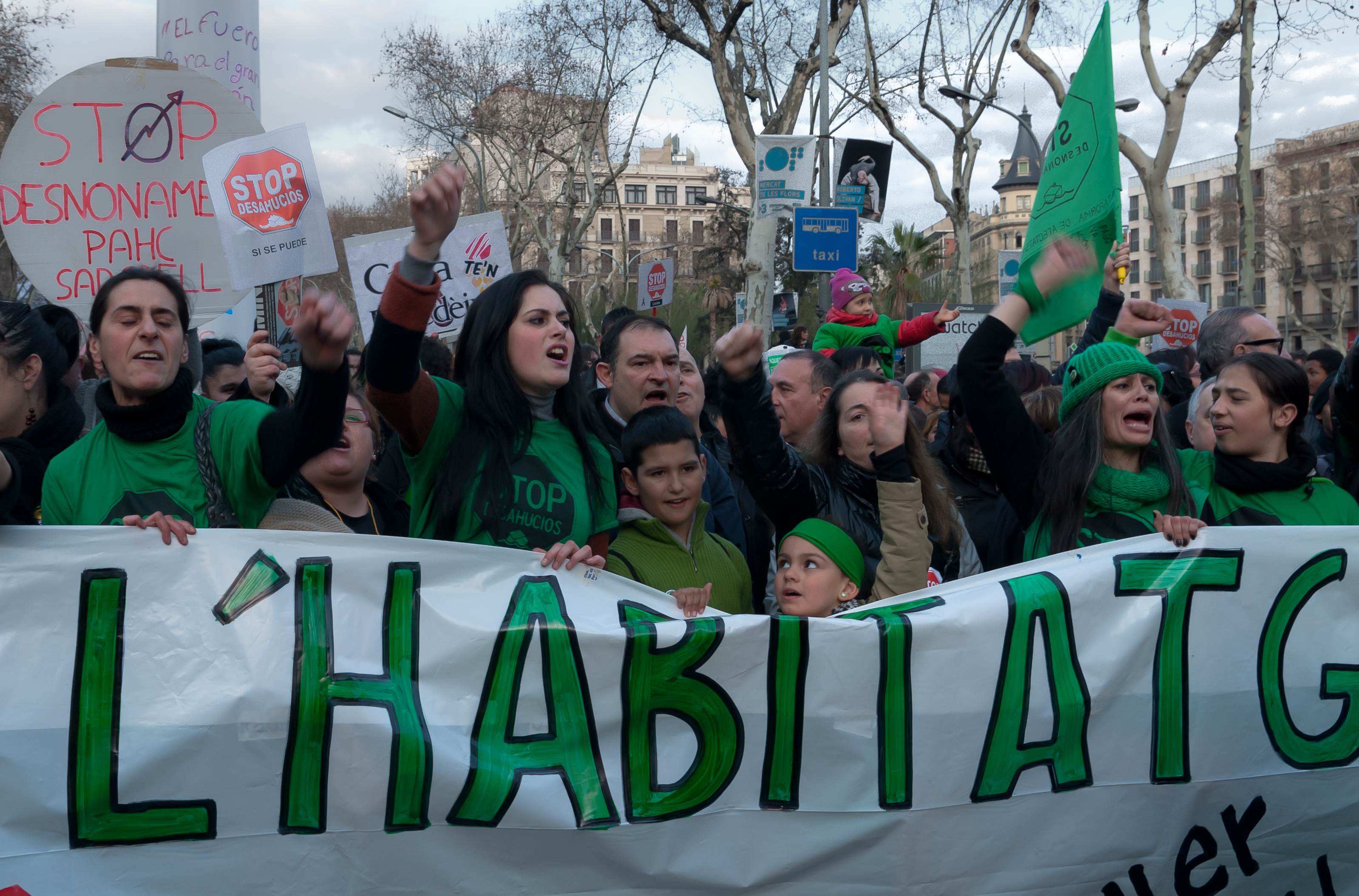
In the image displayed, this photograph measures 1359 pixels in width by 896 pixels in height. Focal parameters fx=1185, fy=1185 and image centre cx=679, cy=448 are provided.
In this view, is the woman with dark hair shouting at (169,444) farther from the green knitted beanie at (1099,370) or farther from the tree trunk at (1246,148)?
the tree trunk at (1246,148)

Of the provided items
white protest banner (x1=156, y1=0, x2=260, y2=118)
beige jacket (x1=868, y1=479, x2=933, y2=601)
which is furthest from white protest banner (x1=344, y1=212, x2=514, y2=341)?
beige jacket (x1=868, y1=479, x2=933, y2=601)

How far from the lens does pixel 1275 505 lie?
3107 millimetres

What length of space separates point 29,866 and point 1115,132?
2944 millimetres

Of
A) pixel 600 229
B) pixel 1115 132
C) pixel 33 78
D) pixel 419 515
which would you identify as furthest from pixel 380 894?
pixel 600 229

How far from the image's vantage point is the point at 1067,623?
2721 mm

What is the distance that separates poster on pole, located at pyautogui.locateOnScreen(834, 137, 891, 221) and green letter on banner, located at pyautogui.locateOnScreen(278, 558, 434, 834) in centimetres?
1289

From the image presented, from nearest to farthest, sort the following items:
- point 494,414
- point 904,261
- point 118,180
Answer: point 494,414 < point 118,180 < point 904,261

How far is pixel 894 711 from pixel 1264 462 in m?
1.32

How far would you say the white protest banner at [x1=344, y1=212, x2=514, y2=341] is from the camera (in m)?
6.22

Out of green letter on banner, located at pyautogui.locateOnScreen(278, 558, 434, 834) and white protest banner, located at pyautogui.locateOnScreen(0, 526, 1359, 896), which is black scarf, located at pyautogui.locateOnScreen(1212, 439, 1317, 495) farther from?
green letter on banner, located at pyautogui.locateOnScreen(278, 558, 434, 834)

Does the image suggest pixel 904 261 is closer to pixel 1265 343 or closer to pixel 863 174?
pixel 863 174

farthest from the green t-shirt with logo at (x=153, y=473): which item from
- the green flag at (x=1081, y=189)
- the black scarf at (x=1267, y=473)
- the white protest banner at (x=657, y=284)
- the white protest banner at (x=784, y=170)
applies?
the white protest banner at (x=657, y=284)

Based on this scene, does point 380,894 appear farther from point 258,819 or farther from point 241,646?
point 241,646

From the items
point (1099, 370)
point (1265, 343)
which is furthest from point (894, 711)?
point (1265, 343)
